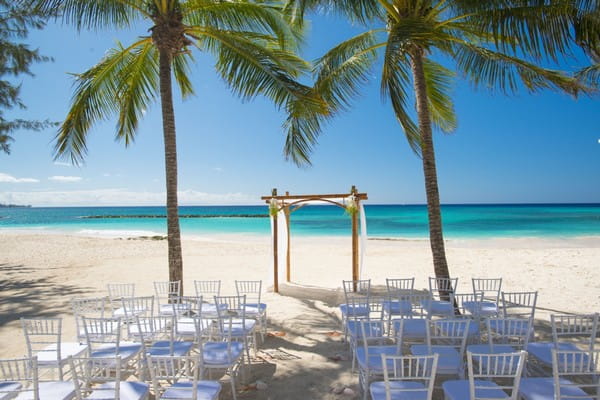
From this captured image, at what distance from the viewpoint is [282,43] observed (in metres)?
7.98

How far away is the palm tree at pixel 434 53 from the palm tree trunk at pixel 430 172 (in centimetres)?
2

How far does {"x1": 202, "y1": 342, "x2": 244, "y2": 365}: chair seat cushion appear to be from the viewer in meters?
3.97

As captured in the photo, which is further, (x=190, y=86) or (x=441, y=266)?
(x=190, y=86)

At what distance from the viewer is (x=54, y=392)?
3.22 meters

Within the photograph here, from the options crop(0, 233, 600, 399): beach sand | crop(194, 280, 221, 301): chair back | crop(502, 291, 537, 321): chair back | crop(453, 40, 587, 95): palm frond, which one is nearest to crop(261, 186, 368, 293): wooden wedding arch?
crop(0, 233, 600, 399): beach sand

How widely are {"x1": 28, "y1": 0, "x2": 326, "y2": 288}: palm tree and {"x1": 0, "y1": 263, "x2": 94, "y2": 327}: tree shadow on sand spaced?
327 centimetres

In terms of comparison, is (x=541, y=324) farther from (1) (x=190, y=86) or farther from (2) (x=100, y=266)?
(2) (x=100, y=266)

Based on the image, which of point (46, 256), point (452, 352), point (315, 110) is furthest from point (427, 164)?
point (46, 256)

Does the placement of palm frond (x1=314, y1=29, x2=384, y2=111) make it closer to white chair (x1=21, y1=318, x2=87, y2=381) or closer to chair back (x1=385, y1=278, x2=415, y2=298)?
chair back (x1=385, y1=278, x2=415, y2=298)

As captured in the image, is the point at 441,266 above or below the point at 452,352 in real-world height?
above

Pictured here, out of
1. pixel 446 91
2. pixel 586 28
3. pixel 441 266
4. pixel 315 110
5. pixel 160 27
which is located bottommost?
pixel 441 266

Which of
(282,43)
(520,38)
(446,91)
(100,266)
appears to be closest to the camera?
(520,38)

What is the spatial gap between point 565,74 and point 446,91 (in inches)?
Answer: 104

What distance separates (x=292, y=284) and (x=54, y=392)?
256 inches
